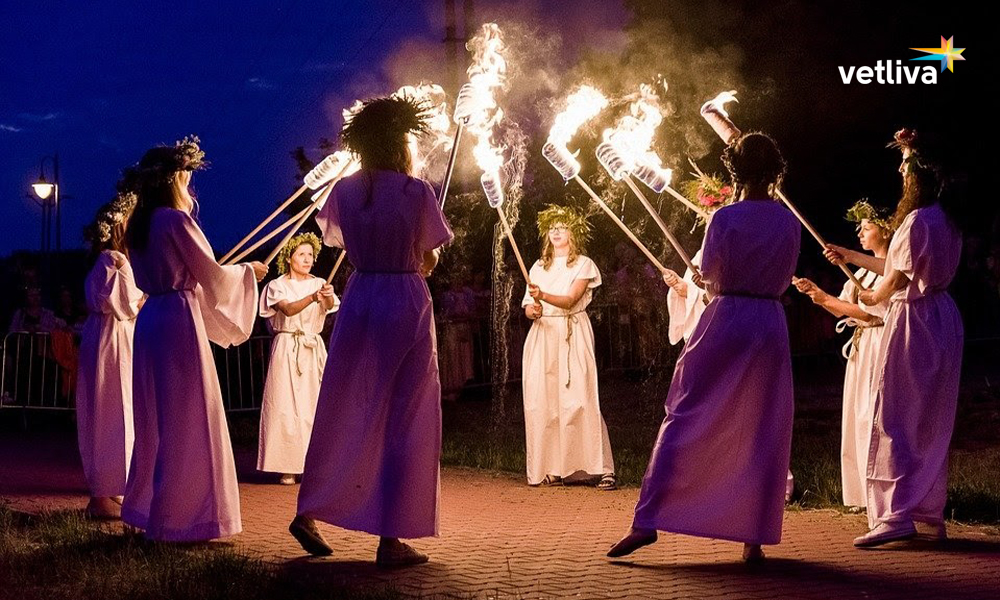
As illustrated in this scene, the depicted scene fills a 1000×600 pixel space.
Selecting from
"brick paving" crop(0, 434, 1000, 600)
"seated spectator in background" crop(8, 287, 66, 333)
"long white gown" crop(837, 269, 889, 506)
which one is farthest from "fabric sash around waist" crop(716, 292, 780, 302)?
"seated spectator in background" crop(8, 287, 66, 333)

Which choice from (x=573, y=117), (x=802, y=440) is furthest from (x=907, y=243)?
(x=802, y=440)

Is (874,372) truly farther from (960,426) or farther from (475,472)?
(960,426)

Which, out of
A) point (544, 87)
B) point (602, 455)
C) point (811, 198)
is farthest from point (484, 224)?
point (602, 455)

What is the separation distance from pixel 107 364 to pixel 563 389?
4270 mm

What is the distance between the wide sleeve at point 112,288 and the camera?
1023 centimetres

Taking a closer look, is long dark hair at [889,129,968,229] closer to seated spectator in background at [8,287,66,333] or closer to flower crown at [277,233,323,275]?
flower crown at [277,233,323,275]

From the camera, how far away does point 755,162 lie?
774 cm

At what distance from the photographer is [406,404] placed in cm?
768

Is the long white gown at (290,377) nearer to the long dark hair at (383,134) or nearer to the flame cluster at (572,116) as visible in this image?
the flame cluster at (572,116)

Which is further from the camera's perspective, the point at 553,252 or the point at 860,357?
the point at 553,252

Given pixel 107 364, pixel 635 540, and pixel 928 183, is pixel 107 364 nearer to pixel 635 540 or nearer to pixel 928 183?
pixel 635 540

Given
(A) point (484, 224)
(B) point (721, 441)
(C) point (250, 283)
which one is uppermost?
(A) point (484, 224)

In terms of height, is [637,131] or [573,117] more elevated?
[573,117]

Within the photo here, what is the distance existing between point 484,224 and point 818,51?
21.5 feet
